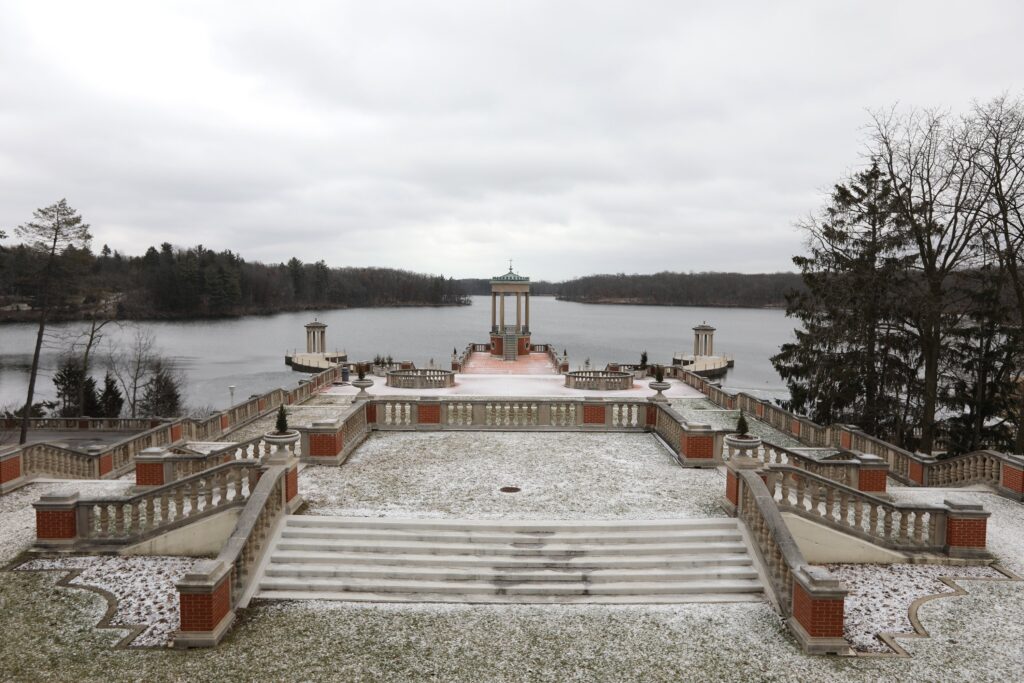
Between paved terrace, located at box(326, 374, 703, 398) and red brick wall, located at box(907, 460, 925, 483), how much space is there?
43.3 ft

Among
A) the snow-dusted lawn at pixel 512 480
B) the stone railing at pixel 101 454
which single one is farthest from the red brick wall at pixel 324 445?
the stone railing at pixel 101 454

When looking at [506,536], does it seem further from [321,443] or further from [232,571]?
[321,443]

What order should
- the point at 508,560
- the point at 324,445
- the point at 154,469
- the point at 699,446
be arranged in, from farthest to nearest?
the point at 699,446
the point at 324,445
the point at 154,469
the point at 508,560

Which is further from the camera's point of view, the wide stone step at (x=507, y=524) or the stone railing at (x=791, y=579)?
the wide stone step at (x=507, y=524)

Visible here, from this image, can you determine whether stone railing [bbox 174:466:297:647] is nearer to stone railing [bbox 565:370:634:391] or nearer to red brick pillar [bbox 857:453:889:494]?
red brick pillar [bbox 857:453:889:494]

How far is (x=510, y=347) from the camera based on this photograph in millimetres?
46719

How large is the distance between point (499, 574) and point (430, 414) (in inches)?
351

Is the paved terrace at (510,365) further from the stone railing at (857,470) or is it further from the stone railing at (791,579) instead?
the stone railing at (791,579)

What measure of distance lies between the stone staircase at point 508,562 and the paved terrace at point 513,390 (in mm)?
17712

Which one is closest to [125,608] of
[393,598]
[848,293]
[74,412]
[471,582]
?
[393,598]

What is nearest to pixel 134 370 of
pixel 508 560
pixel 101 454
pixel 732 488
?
pixel 101 454

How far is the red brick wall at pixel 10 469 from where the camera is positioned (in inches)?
513

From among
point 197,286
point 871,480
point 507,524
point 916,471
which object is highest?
point 197,286

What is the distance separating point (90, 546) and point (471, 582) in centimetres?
617
